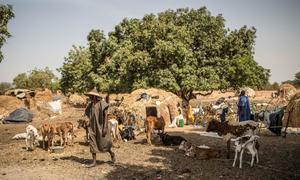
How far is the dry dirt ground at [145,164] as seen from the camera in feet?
28.5

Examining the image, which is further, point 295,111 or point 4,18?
point 4,18

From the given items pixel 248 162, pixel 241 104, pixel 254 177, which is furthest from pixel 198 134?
pixel 254 177

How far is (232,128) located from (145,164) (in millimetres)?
3233

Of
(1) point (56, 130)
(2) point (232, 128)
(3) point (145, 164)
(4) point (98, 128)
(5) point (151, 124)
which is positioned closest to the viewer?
(4) point (98, 128)

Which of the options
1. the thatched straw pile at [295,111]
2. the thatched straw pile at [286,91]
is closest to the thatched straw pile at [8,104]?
the thatched straw pile at [295,111]

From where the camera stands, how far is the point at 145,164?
10.1 metres

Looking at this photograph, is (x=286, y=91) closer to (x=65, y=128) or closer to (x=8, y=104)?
(x=65, y=128)

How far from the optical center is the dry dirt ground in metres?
8.70

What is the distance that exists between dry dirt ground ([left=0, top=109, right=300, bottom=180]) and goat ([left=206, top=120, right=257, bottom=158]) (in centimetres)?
85

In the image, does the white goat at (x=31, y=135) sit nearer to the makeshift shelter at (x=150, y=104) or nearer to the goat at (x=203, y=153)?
the goat at (x=203, y=153)

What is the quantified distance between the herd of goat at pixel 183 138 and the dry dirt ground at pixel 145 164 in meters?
0.35

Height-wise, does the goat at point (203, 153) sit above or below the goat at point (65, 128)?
below

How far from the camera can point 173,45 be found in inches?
1072

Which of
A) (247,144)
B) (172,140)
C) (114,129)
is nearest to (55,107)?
(114,129)
